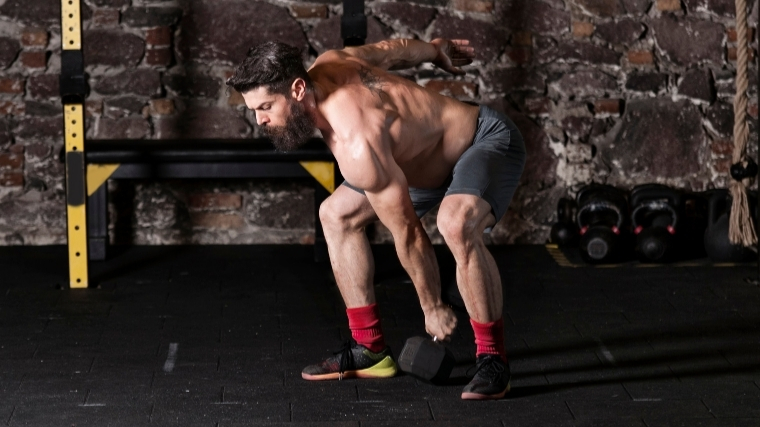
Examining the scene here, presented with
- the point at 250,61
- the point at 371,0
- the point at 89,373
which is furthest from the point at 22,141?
the point at 250,61

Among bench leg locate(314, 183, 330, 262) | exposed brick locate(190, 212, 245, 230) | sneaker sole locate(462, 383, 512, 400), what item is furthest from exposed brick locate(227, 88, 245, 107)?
sneaker sole locate(462, 383, 512, 400)

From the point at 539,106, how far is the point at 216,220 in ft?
6.03

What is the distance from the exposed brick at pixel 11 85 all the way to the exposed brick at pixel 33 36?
19 centimetres

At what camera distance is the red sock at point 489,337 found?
3.33 meters

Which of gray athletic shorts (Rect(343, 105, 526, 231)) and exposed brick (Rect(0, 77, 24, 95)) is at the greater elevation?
gray athletic shorts (Rect(343, 105, 526, 231))

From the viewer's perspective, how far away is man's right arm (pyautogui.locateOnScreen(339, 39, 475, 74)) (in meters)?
3.55

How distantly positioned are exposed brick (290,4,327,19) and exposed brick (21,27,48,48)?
129cm

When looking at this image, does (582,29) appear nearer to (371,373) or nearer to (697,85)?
(697,85)

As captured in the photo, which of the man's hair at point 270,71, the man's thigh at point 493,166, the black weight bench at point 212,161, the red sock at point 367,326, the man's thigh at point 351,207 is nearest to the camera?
the man's hair at point 270,71

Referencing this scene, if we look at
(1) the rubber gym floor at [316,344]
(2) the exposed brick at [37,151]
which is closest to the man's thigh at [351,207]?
(1) the rubber gym floor at [316,344]

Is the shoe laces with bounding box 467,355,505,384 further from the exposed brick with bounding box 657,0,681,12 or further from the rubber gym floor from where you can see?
the exposed brick with bounding box 657,0,681,12

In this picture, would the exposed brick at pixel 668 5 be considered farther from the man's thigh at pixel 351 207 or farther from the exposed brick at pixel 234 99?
the man's thigh at pixel 351 207

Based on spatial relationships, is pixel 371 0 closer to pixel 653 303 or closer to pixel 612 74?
pixel 612 74

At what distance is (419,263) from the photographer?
3162 millimetres
